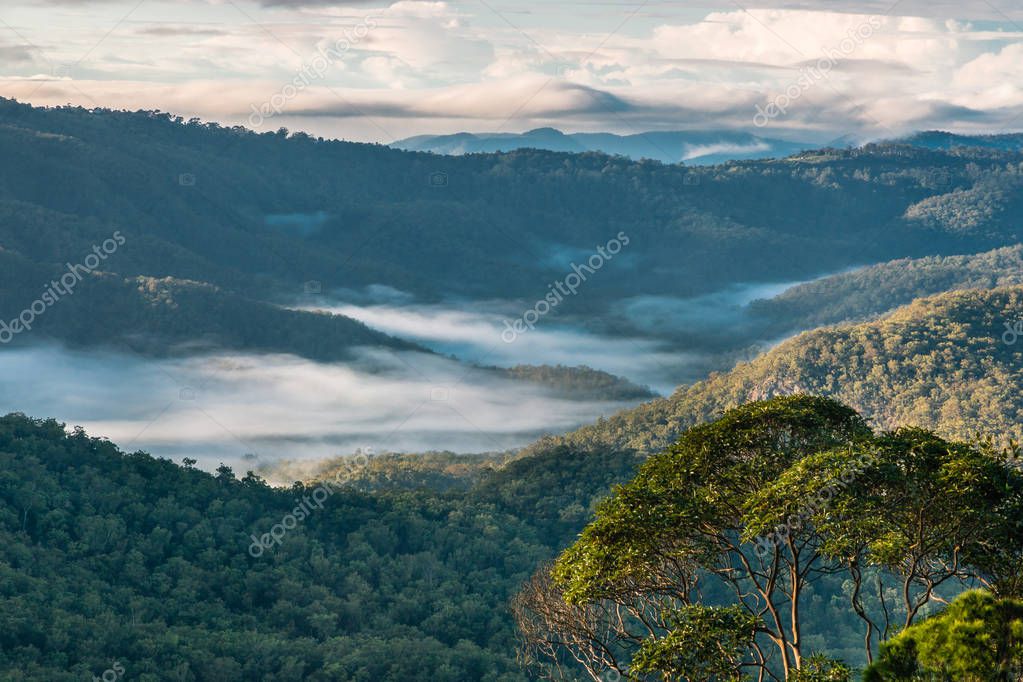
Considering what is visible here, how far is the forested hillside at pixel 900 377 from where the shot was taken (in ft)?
272

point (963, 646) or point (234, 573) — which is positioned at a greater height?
point (963, 646)

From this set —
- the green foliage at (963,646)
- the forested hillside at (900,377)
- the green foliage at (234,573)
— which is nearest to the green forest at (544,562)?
the green foliage at (963,646)

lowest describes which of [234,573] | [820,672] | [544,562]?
[544,562]

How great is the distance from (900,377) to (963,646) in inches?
3039

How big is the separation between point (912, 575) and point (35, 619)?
32622 mm

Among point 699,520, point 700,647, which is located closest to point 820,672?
point 700,647

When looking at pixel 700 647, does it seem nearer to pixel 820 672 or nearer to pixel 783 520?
pixel 820 672

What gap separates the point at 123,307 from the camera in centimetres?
16212

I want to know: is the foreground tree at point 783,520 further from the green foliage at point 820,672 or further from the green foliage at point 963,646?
the green foliage at point 963,646

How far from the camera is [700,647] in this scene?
62.1 ft

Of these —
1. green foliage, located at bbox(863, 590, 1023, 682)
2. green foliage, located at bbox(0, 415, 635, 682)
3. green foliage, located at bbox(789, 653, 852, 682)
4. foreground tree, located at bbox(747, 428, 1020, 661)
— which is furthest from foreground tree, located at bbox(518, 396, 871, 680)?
green foliage, located at bbox(0, 415, 635, 682)

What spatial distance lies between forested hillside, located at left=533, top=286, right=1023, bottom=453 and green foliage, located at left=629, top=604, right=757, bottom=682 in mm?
64796

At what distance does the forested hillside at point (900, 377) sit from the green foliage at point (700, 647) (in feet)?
213

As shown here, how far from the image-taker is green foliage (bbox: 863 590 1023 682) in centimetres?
1498
